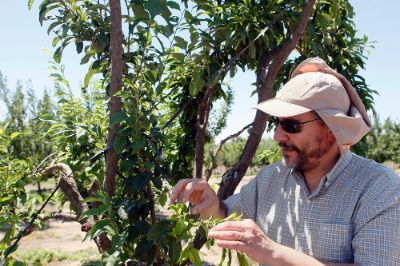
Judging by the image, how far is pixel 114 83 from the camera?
1.82 m

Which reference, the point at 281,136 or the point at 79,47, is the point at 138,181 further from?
the point at 79,47

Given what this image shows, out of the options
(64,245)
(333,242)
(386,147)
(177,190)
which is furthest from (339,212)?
(386,147)

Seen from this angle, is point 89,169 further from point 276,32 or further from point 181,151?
point 276,32

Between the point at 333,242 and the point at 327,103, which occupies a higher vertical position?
the point at 327,103

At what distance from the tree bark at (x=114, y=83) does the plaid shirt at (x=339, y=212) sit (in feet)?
2.06

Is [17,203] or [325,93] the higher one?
[325,93]

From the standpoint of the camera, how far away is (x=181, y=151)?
2895 mm

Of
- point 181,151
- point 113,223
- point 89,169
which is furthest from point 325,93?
point 181,151

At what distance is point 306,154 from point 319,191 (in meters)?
0.16

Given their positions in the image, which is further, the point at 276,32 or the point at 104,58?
the point at 276,32

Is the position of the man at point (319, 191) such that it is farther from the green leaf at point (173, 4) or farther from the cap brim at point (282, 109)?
the green leaf at point (173, 4)

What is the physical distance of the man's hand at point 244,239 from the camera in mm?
1220

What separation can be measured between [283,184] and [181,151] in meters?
1.17

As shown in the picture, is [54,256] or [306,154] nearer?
[306,154]
